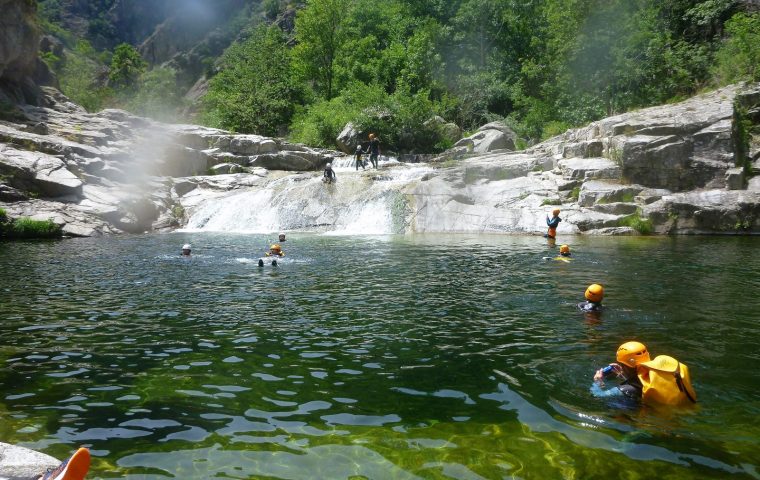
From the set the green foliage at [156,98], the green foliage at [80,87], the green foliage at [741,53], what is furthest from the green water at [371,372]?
the green foliage at [156,98]

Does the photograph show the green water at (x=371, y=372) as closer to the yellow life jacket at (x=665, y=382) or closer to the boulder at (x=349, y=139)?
the yellow life jacket at (x=665, y=382)

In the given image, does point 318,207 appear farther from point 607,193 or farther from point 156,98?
point 156,98

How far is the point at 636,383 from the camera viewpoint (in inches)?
265

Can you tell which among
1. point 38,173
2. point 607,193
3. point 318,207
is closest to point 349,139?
point 318,207

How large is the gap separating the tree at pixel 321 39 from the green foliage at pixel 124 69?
40.5 meters

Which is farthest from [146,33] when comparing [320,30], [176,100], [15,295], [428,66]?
[15,295]

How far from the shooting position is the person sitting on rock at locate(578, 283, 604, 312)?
11.0 metres

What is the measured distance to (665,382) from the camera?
6438mm

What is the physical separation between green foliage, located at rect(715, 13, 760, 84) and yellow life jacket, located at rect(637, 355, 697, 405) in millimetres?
34328

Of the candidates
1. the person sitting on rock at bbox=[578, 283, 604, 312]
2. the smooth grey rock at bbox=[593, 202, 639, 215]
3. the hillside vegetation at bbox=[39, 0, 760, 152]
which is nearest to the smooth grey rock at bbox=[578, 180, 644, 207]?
the smooth grey rock at bbox=[593, 202, 639, 215]

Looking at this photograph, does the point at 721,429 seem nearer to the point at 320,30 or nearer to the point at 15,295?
the point at 15,295

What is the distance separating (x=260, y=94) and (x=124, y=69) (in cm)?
4863

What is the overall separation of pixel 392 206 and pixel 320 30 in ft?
135

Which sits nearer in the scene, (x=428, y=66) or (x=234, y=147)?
(x=234, y=147)
